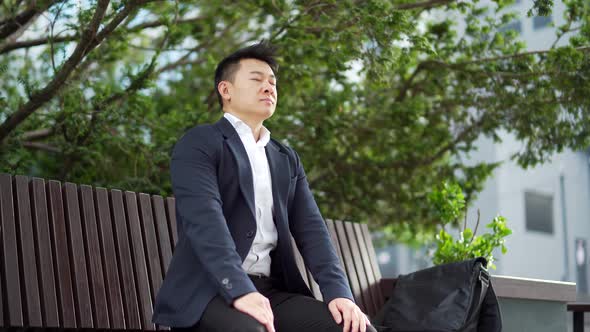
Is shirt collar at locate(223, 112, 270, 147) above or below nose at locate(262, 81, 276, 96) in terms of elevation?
below

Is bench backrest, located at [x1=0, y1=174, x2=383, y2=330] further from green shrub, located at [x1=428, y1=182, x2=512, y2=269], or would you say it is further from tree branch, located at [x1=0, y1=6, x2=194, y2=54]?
tree branch, located at [x1=0, y1=6, x2=194, y2=54]

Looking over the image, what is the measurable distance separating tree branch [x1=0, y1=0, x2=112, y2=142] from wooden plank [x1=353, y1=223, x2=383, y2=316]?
2.24 m

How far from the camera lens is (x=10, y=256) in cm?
360

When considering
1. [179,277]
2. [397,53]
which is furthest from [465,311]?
[397,53]

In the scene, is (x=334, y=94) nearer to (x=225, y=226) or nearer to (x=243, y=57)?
(x=243, y=57)

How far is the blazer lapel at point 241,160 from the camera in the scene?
316 cm

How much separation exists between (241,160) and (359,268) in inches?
89.4

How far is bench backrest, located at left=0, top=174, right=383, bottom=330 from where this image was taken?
3617 millimetres

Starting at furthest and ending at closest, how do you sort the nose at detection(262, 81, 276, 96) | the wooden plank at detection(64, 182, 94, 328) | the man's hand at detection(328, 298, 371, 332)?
1. the wooden plank at detection(64, 182, 94, 328)
2. the nose at detection(262, 81, 276, 96)
3. the man's hand at detection(328, 298, 371, 332)

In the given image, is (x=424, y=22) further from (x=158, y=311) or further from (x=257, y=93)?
(x=158, y=311)

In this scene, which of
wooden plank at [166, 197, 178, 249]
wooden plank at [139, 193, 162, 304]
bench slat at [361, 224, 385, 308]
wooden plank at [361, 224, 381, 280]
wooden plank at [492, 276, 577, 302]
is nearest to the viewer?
wooden plank at [139, 193, 162, 304]

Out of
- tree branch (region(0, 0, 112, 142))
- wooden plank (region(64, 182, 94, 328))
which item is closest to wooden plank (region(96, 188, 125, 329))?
wooden plank (region(64, 182, 94, 328))

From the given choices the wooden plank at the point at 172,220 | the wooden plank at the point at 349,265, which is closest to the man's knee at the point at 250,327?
the wooden plank at the point at 172,220

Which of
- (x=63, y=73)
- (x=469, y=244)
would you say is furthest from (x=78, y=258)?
(x=469, y=244)
